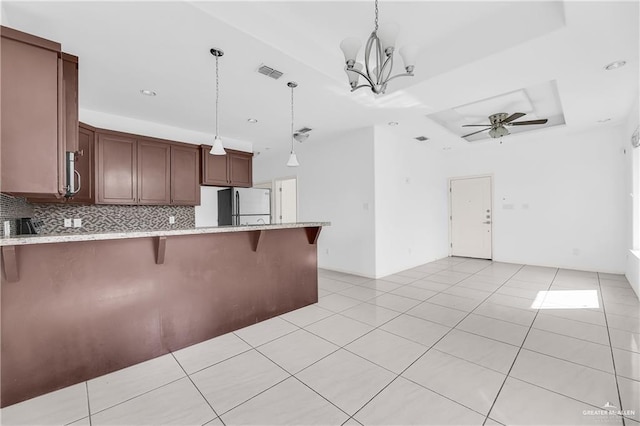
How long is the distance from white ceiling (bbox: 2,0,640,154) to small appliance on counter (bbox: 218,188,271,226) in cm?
180

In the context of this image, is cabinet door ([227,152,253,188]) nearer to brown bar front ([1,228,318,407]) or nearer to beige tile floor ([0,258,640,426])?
brown bar front ([1,228,318,407])

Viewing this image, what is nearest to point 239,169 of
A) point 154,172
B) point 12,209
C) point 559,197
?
point 154,172

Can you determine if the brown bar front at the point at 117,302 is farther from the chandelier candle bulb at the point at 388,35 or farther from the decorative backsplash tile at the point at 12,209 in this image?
the chandelier candle bulb at the point at 388,35

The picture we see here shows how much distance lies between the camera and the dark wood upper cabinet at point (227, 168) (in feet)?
15.3

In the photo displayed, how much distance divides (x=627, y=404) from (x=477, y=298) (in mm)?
2055

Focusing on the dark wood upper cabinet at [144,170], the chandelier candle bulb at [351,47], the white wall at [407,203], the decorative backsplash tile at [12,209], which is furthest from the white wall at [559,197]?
the decorative backsplash tile at [12,209]

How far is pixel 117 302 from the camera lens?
2117mm

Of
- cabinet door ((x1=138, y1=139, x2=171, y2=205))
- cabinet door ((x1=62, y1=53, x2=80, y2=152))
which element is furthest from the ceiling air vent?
cabinet door ((x1=138, y1=139, x2=171, y2=205))

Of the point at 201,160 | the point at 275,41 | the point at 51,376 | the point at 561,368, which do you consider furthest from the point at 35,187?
the point at 561,368

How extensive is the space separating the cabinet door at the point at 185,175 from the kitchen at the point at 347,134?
3 cm

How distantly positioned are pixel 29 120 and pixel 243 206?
3.64m

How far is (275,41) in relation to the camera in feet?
8.11

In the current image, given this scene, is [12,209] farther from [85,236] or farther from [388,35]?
[388,35]

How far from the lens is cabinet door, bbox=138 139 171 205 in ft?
13.3
